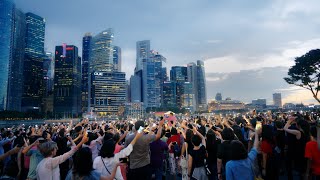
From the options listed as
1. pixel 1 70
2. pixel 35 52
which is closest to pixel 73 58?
pixel 35 52

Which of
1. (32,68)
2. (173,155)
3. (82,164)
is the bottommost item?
(173,155)

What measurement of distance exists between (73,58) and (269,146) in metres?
207

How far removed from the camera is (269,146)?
20.2 ft

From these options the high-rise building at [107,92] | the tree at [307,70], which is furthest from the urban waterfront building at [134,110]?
the tree at [307,70]

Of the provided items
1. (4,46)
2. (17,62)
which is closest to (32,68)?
(17,62)

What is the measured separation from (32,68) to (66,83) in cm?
3074

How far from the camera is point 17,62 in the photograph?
173000 mm

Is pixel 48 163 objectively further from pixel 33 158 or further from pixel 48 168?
pixel 33 158

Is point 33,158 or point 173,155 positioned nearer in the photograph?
point 33,158

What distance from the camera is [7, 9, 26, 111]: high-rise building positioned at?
512 ft

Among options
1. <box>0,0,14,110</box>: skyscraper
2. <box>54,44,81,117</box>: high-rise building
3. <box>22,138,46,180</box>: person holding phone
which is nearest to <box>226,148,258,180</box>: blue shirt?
<box>22,138,46,180</box>: person holding phone

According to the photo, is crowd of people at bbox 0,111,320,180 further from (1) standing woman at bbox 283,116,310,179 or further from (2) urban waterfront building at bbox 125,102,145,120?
(2) urban waterfront building at bbox 125,102,145,120

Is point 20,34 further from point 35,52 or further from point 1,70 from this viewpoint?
point 1,70

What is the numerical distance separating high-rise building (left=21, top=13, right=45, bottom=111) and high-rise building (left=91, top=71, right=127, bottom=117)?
43163mm
